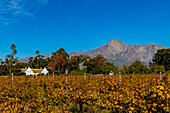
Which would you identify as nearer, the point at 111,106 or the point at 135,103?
the point at 135,103

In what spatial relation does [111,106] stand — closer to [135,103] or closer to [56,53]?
[135,103]

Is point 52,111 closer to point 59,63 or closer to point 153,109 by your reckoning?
point 153,109

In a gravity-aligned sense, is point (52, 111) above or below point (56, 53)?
below

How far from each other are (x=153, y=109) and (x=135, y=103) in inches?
25.4

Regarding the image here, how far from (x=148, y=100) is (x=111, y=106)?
142 centimetres

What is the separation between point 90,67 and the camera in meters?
49.9

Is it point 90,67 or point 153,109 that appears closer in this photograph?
point 153,109

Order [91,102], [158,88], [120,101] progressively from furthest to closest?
1. [91,102]
2. [120,101]
3. [158,88]

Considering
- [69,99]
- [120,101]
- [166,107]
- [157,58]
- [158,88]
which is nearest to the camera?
[166,107]

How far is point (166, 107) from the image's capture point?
5.07 m

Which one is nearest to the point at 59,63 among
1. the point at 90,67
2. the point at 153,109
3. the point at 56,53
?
the point at 56,53

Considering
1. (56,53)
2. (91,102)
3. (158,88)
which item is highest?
(56,53)

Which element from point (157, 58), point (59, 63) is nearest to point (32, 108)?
point (59, 63)

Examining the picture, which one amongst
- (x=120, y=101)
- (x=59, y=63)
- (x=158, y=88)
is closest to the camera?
(x=158, y=88)
